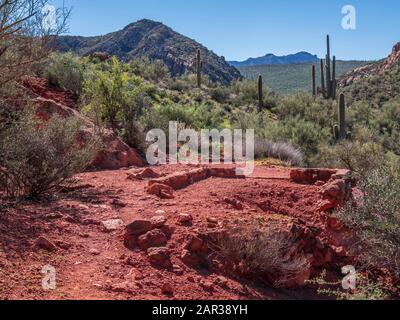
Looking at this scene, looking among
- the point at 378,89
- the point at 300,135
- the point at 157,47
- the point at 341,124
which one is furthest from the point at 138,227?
the point at 157,47

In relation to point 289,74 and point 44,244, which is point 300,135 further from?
point 289,74

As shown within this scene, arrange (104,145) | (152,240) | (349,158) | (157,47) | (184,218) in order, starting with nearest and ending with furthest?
1. (152,240)
2. (184,218)
3. (104,145)
4. (349,158)
5. (157,47)

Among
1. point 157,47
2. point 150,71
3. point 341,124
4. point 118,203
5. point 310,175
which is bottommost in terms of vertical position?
point 118,203

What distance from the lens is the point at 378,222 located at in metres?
5.16

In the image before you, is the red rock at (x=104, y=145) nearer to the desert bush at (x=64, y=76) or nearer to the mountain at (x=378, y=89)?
the desert bush at (x=64, y=76)

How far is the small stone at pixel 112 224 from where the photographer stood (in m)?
5.12

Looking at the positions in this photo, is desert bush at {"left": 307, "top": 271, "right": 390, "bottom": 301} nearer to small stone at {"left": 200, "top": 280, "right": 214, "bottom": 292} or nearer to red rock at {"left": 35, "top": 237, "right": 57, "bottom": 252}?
small stone at {"left": 200, "top": 280, "right": 214, "bottom": 292}

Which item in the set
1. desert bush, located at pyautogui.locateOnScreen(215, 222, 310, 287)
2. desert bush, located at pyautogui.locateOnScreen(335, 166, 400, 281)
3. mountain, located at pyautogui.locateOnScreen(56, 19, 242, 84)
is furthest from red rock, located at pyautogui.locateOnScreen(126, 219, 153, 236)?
mountain, located at pyautogui.locateOnScreen(56, 19, 242, 84)

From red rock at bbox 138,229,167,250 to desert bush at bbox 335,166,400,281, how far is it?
2.18 metres

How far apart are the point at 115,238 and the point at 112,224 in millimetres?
318

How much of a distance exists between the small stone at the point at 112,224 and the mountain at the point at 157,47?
3843 cm

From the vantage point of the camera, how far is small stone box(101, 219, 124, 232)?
5.12 m

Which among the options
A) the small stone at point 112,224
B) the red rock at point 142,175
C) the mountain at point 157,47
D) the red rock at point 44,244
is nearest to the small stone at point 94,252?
the red rock at point 44,244

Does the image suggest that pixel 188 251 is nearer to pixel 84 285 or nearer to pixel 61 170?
pixel 84 285
